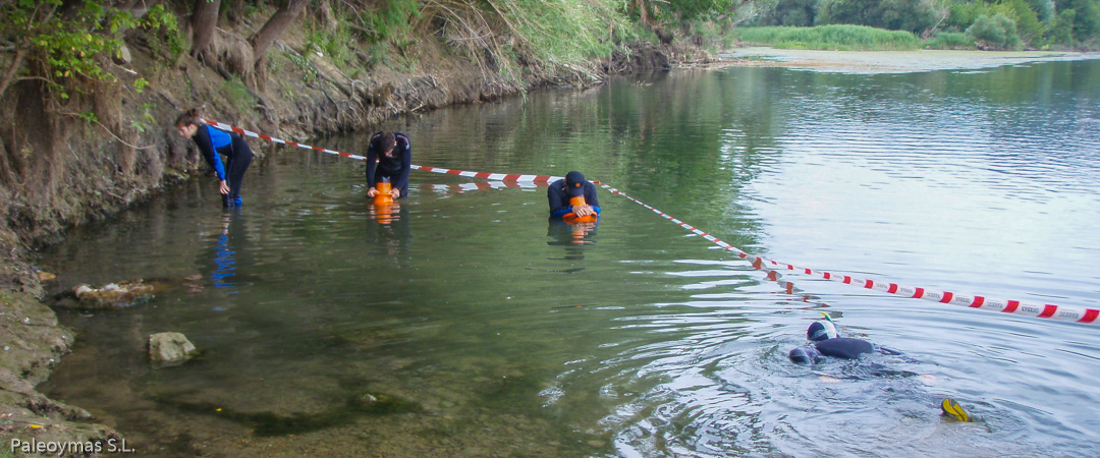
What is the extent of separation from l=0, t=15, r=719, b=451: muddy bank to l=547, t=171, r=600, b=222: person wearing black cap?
4893mm

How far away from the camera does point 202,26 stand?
15352 millimetres

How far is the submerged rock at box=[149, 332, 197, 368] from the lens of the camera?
6.08 metres

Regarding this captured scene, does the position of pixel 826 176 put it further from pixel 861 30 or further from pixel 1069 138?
pixel 861 30

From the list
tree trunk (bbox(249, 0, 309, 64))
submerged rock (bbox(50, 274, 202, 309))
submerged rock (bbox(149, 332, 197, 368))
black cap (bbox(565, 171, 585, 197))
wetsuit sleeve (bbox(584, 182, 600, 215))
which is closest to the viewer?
submerged rock (bbox(149, 332, 197, 368))

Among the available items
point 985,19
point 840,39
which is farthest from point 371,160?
point 985,19

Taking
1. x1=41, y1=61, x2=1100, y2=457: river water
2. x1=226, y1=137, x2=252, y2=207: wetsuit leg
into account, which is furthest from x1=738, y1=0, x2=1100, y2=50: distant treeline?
x1=226, y1=137, x2=252, y2=207: wetsuit leg

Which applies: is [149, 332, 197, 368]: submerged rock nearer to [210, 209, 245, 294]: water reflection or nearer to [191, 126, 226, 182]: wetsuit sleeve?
[210, 209, 245, 294]: water reflection

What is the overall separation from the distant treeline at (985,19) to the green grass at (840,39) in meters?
2.72

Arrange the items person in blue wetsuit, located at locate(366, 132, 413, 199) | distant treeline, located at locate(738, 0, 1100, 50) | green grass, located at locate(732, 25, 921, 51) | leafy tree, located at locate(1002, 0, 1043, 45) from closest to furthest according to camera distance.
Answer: person in blue wetsuit, located at locate(366, 132, 413, 199)
green grass, located at locate(732, 25, 921, 51)
distant treeline, located at locate(738, 0, 1100, 50)
leafy tree, located at locate(1002, 0, 1043, 45)

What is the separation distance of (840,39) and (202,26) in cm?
7639

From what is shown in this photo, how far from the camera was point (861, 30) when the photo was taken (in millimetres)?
82375

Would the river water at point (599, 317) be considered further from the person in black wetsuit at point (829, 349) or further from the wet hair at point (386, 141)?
the wet hair at point (386, 141)

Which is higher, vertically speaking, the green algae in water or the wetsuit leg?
the wetsuit leg

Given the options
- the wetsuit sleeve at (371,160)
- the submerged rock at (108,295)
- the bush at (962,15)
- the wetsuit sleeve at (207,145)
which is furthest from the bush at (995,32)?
the submerged rock at (108,295)
